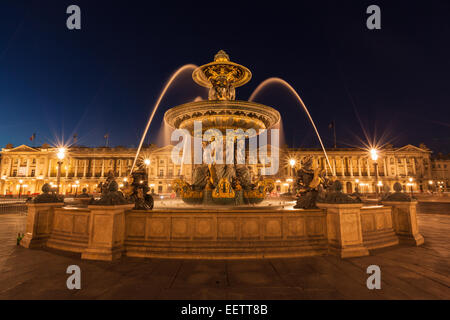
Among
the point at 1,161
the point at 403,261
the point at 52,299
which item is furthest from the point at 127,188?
the point at 1,161

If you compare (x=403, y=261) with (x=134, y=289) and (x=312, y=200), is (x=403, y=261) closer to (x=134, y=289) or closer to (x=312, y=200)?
(x=312, y=200)

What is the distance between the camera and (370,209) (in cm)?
586

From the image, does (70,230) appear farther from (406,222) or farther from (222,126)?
(406,222)

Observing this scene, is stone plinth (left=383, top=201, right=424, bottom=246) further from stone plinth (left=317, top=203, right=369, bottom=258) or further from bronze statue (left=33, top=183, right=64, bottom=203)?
bronze statue (left=33, top=183, right=64, bottom=203)

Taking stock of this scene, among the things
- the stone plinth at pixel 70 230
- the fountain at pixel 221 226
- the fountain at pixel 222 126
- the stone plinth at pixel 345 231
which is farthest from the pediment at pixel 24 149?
the stone plinth at pixel 345 231

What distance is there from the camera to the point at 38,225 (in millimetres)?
6082

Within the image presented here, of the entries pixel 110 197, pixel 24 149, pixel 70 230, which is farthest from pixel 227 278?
pixel 24 149

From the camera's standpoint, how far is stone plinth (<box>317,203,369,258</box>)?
4.95 metres

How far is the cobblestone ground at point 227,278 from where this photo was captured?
321 cm

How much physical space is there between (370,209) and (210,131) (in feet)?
19.8

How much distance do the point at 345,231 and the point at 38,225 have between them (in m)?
7.73

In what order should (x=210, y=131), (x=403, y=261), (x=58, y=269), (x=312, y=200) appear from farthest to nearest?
(x=210, y=131) → (x=312, y=200) → (x=403, y=261) → (x=58, y=269)

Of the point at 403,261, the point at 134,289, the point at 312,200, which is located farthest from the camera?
the point at 312,200
